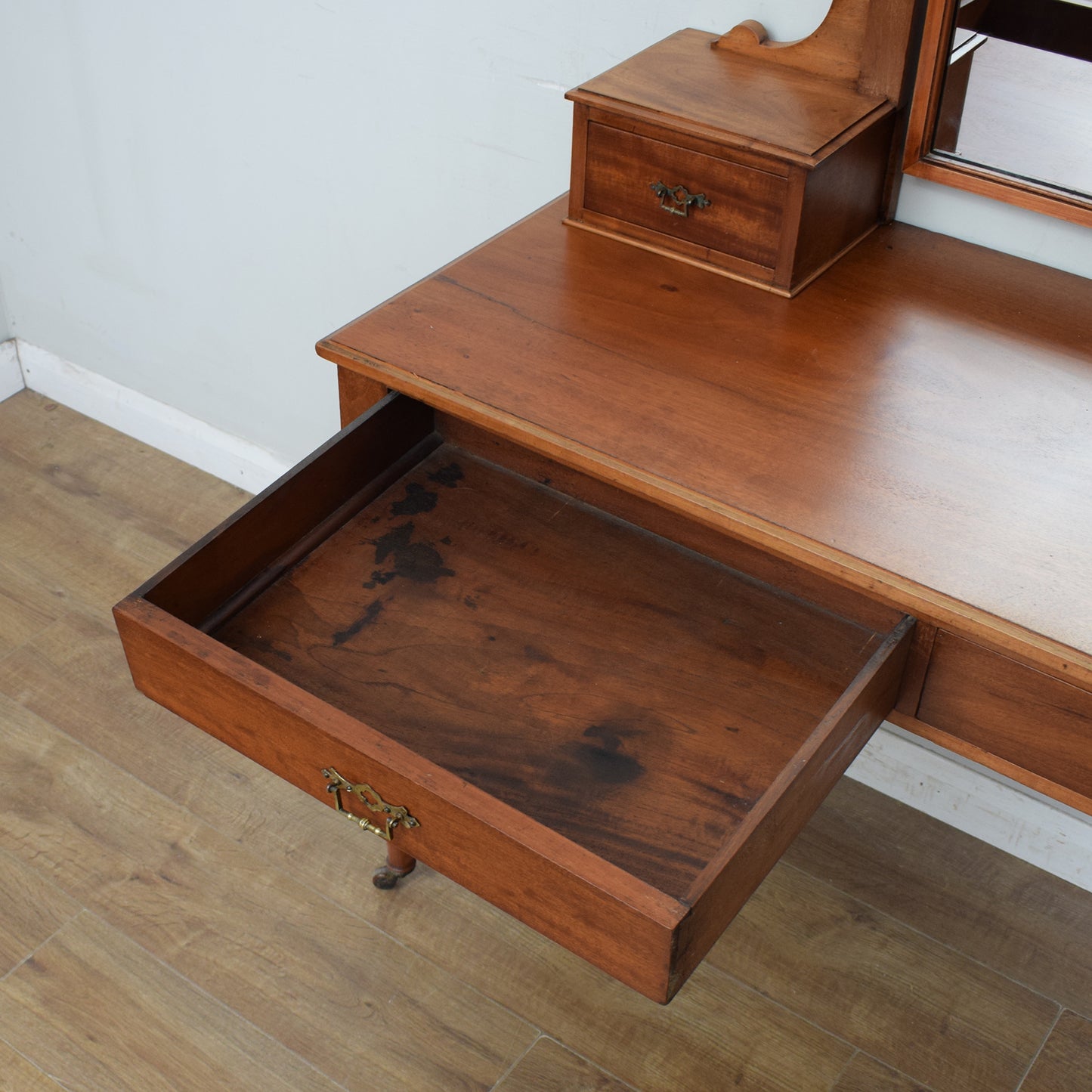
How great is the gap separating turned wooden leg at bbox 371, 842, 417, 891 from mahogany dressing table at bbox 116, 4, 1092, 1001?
0.59m

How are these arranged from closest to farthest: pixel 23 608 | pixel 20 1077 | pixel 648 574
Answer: pixel 648 574 < pixel 20 1077 < pixel 23 608

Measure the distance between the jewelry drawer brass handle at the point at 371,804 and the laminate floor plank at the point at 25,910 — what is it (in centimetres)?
81

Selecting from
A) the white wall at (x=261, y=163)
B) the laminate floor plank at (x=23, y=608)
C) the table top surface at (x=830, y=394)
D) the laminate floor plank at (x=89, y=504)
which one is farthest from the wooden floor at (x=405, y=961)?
the table top surface at (x=830, y=394)

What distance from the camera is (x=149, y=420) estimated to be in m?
2.55

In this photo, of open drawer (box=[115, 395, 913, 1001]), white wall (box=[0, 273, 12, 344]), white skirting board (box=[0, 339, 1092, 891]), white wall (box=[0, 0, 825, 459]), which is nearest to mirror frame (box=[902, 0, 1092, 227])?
white wall (box=[0, 0, 825, 459])

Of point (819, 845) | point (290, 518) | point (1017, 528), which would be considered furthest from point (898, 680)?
point (819, 845)

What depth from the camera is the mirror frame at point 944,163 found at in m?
1.33

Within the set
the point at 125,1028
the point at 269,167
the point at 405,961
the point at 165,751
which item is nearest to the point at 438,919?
the point at 405,961

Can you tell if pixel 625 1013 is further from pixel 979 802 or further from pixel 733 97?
pixel 733 97

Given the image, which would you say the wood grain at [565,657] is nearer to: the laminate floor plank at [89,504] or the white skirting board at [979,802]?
the white skirting board at [979,802]

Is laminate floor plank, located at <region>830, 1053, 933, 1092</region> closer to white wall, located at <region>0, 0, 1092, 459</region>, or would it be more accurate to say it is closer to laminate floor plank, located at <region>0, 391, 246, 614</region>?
white wall, located at <region>0, 0, 1092, 459</region>

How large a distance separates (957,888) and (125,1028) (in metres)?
1.11

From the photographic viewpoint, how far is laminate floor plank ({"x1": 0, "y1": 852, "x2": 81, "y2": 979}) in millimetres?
1719

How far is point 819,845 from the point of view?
1889 mm
